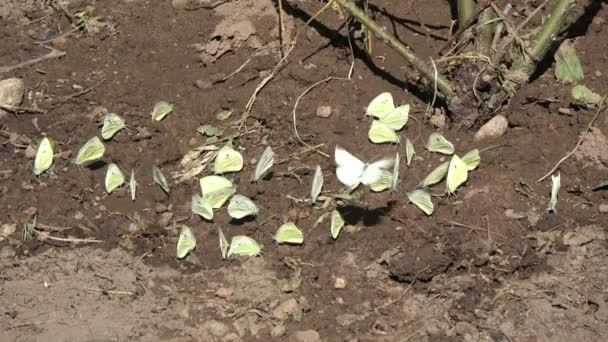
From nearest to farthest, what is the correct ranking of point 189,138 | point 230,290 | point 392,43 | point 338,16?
point 230,290 < point 392,43 < point 189,138 < point 338,16

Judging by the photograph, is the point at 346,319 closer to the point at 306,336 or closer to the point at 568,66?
the point at 306,336

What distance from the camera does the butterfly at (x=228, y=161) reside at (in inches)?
133

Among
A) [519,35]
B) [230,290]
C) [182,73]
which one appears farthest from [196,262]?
[519,35]

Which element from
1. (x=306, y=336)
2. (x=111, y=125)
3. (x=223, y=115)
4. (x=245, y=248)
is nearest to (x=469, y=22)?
(x=223, y=115)

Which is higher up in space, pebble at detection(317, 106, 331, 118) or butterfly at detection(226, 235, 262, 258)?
pebble at detection(317, 106, 331, 118)

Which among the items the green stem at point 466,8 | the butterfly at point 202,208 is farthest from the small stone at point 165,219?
the green stem at point 466,8

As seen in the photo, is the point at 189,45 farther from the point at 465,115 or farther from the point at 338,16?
the point at 465,115

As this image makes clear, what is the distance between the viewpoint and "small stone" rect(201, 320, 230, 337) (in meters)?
2.95

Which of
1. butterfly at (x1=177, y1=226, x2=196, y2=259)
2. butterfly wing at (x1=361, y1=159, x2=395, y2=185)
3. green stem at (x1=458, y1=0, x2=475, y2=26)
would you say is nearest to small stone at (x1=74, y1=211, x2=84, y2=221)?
butterfly at (x1=177, y1=226, x2=196, y2=259)

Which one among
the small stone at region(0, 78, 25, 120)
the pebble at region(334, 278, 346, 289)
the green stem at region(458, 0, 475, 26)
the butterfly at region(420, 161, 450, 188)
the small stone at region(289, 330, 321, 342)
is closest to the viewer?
the small stone at region(289, 330, 321, 342)

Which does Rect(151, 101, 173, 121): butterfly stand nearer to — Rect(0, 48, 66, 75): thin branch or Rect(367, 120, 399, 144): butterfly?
Rect(0, 48, 66, 75): thin branch

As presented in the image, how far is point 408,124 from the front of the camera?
11.3ft

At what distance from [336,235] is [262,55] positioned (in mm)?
1024

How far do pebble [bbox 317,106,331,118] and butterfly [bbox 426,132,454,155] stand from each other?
46 centimetres
